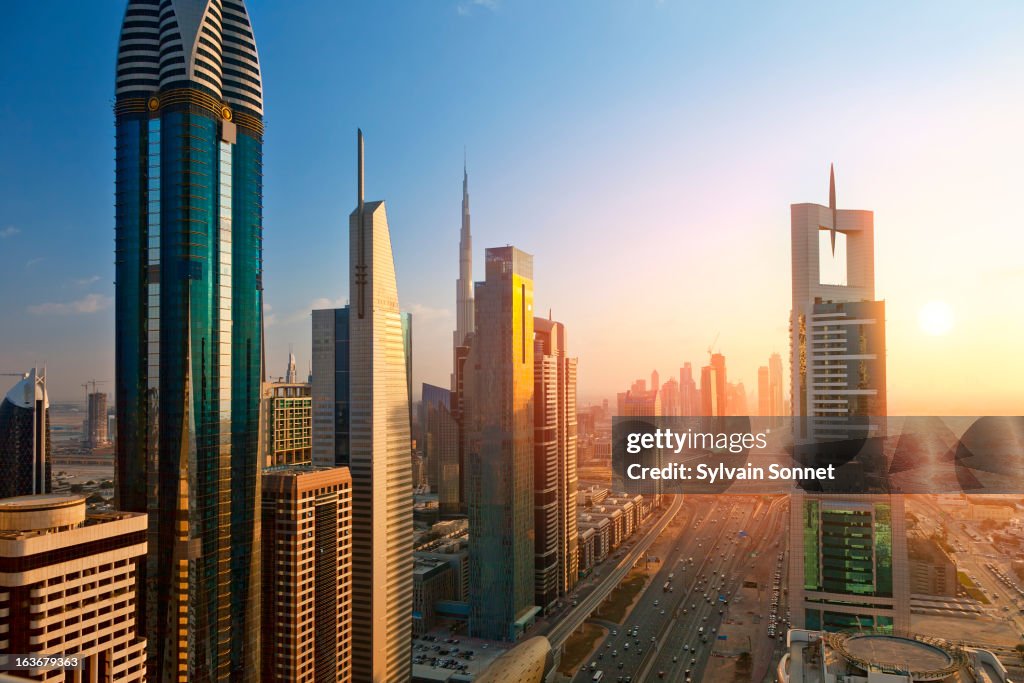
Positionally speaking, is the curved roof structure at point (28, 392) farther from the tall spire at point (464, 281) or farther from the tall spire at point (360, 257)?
the tall spire at point (464, 281)

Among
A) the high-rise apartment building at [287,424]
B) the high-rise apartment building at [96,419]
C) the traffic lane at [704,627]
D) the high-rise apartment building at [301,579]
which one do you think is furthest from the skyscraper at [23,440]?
the traffic lane at [704,627]

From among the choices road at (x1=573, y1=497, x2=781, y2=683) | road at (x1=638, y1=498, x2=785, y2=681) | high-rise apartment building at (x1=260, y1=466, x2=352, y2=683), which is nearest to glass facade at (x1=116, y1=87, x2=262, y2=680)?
high-rise apartment building at (x1=260, y1=466, x2=352, y2=683)

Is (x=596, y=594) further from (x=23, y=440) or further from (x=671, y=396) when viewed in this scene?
(x=671, y=396)

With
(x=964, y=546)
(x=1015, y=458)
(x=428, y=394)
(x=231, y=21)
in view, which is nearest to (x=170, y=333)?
(x=231, y=21)

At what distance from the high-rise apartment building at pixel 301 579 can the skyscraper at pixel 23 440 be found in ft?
16.4

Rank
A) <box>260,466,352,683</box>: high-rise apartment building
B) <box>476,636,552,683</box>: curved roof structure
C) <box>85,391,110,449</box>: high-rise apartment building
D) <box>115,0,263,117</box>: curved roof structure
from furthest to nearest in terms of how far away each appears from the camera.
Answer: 1. <box>85,391,110,449</box>: high-rise apartment building
2. <box>476,636,552,683</box>: curved roof structure
3. <box>260,466,352,683</box>: high-rise apartment building
4. <box>115,0,263,117</box>: curved roof structure

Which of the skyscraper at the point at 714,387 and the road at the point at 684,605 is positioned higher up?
the skyscraper at the point at 714,387

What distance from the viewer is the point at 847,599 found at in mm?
14391

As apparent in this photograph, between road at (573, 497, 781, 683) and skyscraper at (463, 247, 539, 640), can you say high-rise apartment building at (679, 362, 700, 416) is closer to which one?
road at (573, 497, 781, 683)

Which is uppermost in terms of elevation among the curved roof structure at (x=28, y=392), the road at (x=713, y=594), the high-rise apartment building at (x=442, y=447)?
the curved roof structure at (x=28, y=392)

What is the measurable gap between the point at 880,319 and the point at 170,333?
14318mm

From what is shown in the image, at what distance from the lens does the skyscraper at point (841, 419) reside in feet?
46.9

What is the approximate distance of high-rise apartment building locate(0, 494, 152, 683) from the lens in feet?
28.2

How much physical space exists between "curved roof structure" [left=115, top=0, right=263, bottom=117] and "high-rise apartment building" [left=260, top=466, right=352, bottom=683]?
7955 millimetres
